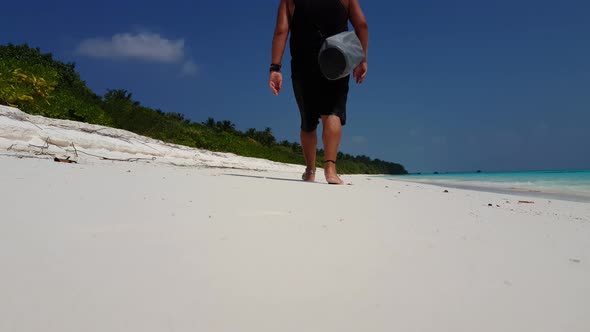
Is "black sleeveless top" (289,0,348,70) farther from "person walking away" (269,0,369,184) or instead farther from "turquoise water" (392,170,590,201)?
"turquoise water" (392,170,590,201)

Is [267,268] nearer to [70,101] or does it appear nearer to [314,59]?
[314,59]

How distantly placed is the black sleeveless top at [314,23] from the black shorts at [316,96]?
0.47 feet

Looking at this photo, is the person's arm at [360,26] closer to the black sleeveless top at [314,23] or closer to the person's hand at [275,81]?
the black sleeveless top at [314,23]

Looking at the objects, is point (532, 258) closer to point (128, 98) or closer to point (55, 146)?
point (55, 146)

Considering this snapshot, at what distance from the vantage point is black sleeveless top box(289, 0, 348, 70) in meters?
4.25

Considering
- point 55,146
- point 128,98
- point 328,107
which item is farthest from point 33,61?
point 328,107

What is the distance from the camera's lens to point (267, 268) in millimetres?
1104

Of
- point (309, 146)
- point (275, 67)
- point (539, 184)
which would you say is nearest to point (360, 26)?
point (275, 67)

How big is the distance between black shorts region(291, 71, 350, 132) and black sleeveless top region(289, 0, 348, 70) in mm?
145

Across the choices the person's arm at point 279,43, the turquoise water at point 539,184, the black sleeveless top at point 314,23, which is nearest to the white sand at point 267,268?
the person's arm at point 279,43

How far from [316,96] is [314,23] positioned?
744mm

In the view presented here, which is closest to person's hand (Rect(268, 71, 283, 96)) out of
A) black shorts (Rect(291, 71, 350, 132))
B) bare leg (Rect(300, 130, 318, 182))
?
black shorts (Rect(291, 71, 350, 132))

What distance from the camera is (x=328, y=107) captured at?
4227mm

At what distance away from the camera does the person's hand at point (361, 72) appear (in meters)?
4.51
